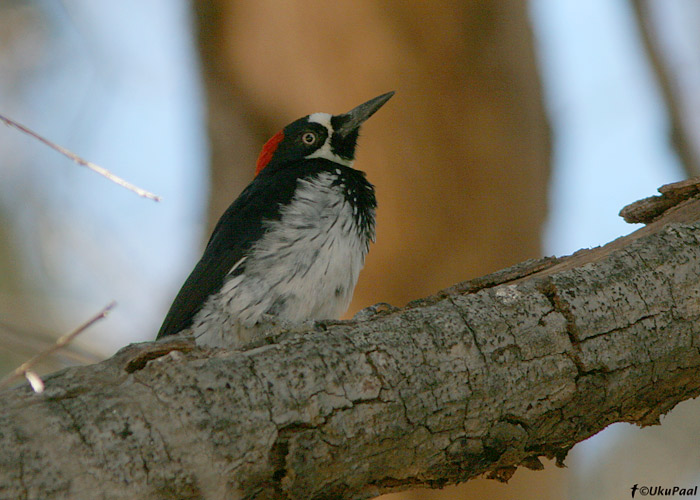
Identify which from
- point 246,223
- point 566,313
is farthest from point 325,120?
point 566,313

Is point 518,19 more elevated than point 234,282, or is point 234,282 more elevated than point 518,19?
point 518,19

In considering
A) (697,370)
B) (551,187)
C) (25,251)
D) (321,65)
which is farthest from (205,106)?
(697,370)

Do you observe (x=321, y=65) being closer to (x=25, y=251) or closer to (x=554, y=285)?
(x=554, y=285)

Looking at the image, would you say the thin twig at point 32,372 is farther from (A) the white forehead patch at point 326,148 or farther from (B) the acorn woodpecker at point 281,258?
(A) the white forehead patch at point 326,148

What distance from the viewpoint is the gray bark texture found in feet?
5.59

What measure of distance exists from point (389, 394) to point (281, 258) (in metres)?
1.63

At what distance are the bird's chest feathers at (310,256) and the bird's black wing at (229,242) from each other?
0.08 m

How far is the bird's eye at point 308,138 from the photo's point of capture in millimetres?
4434

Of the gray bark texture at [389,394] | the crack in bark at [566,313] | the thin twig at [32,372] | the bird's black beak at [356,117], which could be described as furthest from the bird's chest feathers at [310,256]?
the thin twig at [32,372]

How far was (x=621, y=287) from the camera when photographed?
2256 mm

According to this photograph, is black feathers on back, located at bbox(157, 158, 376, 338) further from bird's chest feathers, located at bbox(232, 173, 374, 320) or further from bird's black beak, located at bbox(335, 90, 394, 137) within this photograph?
bird's black beak, located at bbox(335, 90, 394, 137)

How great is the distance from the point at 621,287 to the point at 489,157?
2.49m

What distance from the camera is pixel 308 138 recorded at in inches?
175

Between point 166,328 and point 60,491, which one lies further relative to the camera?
point 166,328
